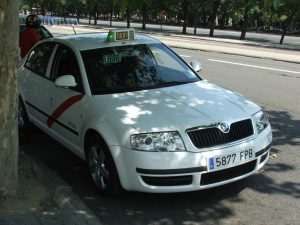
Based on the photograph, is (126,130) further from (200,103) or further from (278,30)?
(278,30)

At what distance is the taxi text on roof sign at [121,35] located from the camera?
19.2ft

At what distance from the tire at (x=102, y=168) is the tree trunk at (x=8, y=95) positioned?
784 millimetres

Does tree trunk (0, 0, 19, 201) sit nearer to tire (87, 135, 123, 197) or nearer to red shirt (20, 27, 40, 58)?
tire (87, 135, 123, 197)

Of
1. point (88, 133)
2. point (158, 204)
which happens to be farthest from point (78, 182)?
point (158, 204)

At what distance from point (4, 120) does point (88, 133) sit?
97 centimetres

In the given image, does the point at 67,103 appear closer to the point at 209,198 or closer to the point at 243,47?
the point at 209,198

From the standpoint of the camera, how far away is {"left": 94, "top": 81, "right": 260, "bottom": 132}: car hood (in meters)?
4.44

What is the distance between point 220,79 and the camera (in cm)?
1344

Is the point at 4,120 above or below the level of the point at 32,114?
above

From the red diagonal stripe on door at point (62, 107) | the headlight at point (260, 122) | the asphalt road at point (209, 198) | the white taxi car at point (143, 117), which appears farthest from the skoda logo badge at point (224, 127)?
the red diagonal stripe on door at point (62, 107)

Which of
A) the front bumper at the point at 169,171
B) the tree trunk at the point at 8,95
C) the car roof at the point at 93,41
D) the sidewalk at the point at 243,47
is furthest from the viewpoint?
the sidewalk at the point at 243,47

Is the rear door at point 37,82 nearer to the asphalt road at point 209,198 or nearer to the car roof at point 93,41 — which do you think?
the car roof at point 93,41

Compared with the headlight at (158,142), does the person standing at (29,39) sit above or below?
above

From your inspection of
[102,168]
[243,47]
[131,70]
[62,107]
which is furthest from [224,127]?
[243,47]
